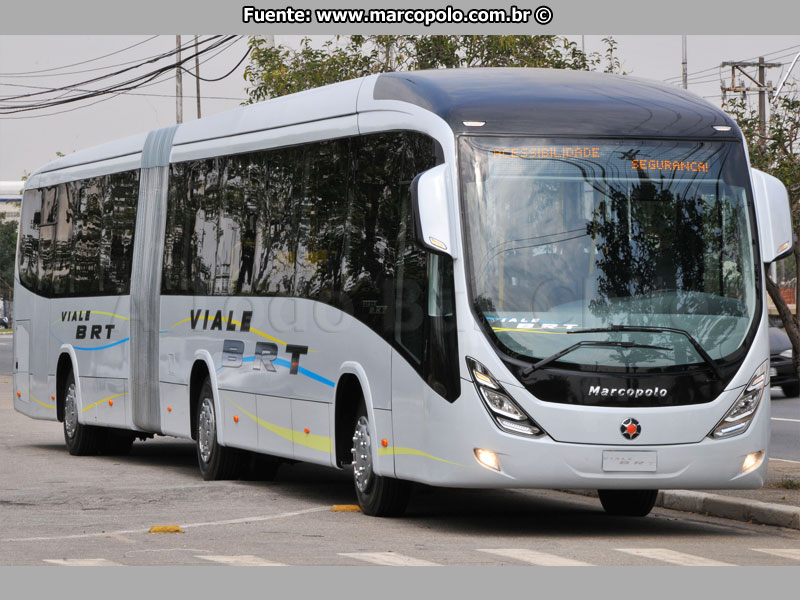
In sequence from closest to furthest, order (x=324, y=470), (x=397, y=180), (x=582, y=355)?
(x=582, y=355), (x=397, y=180), (x=324, y=470)

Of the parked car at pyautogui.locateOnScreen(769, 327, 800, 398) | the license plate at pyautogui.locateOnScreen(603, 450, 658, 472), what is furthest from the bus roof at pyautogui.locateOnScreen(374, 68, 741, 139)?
the parked car at pyautogui.locateOnScreen(769, 327, 800, 398)

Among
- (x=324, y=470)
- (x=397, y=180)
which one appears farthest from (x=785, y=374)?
(x=397, y=180)

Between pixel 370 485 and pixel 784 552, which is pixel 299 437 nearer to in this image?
pixel 370 485

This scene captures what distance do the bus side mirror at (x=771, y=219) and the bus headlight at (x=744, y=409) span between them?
0.81m

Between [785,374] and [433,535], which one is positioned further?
[785,374]

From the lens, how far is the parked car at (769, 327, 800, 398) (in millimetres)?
31734

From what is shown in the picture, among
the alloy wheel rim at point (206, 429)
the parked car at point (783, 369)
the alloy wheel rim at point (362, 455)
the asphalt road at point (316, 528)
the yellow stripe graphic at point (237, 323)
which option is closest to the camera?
the asphalt road at point (316, 528)

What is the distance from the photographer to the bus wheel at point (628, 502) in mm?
12930

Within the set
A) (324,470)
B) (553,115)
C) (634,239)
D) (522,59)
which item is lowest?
(324,470)

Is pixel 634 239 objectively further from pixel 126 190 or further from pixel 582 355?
pixel 126 190

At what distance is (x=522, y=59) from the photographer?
23719 millimetres

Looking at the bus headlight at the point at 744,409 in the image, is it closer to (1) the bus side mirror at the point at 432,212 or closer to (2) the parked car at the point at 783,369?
(1) the bus side mirror at the point at 432,212

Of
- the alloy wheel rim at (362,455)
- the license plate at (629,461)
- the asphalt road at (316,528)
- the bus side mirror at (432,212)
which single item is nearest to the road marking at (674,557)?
the asphalt road at (316,528)

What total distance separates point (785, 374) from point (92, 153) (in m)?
16.8
